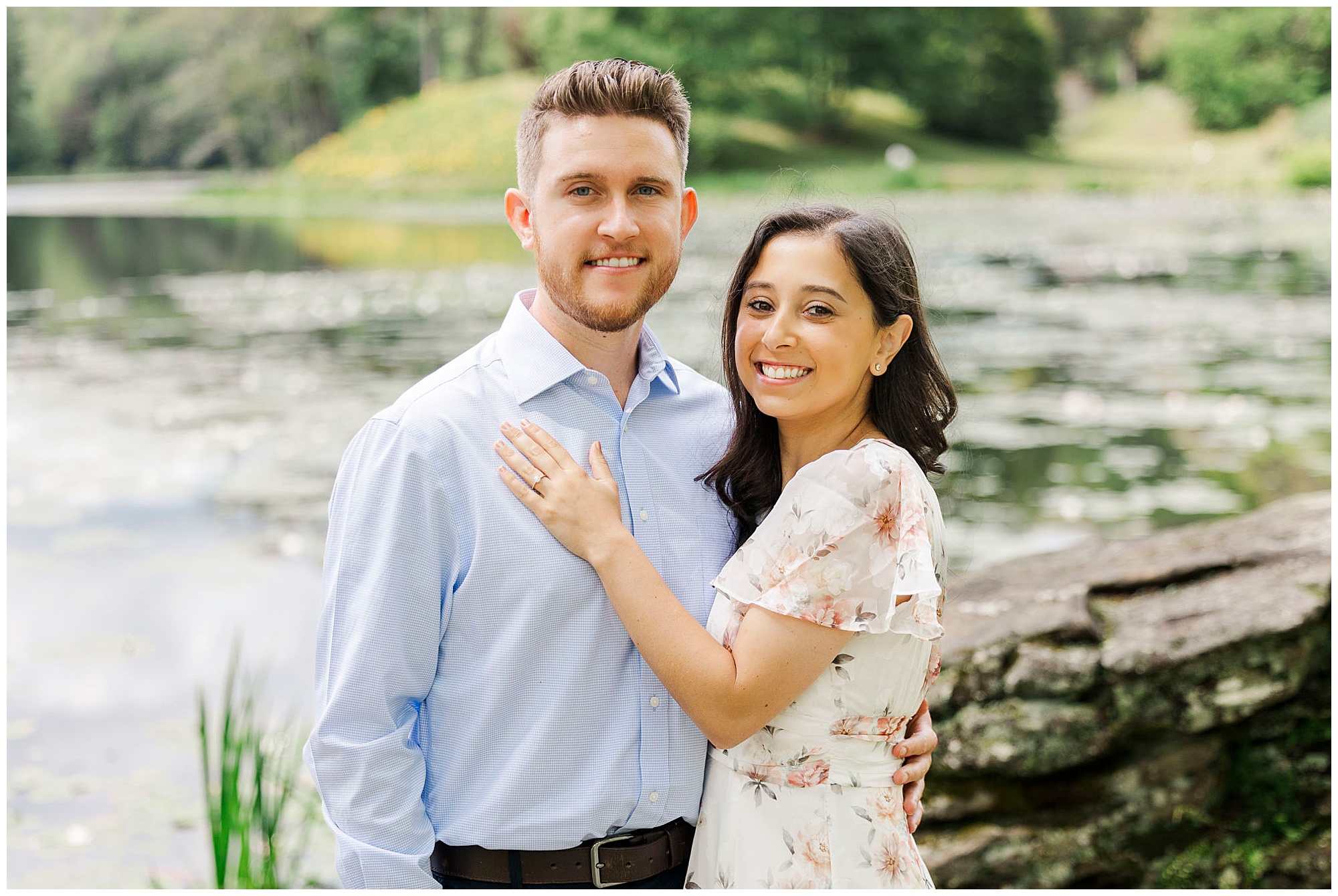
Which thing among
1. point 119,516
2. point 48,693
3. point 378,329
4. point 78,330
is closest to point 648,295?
point 48,693

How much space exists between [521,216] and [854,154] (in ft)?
100

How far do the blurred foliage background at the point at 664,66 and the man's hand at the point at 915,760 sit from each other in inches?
1003

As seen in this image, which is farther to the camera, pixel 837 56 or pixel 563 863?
pixel 837 56

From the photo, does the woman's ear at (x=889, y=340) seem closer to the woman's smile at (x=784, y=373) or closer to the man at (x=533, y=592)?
the woman's smile at (x=784, y=373)

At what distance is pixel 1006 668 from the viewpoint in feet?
10.0

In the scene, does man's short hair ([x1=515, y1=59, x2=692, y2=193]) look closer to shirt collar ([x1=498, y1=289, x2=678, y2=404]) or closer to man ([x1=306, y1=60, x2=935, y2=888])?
man ([x1=306, y1=60, x2=935, y2=888])

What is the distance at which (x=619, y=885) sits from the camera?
1761 millimetres

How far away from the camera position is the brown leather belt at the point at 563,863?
68.1 inches

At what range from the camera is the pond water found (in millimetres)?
4273

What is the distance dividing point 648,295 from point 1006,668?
169cm

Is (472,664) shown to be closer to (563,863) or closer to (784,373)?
(563,863)

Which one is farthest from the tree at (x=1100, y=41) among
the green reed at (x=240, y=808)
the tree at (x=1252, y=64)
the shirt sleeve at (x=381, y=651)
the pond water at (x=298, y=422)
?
the shirt sleeve at (x=381, y=651)

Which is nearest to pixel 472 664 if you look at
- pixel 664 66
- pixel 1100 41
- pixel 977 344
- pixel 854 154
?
pixel 977 344

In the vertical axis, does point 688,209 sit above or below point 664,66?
below
